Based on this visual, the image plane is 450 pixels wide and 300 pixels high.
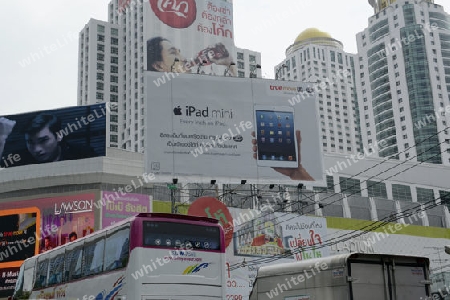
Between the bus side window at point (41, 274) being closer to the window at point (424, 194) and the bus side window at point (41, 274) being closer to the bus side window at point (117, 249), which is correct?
the bus side window at point (117, 249)

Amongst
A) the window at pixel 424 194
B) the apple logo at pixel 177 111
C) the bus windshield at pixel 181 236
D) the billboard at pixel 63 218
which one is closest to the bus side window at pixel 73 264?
the bus windshield at pixel 181 236

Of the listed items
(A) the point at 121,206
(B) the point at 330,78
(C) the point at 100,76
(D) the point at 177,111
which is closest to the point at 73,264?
(D) the point at 177,111

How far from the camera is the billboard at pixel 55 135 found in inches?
1715

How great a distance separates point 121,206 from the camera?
135 feet

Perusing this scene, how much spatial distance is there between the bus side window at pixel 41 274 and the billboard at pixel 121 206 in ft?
62.9

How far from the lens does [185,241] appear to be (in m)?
16.5

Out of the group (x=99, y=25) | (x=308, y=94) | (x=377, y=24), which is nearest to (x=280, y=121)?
(x=308, y=94)

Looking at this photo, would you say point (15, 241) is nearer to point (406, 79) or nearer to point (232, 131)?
point (232, 131)

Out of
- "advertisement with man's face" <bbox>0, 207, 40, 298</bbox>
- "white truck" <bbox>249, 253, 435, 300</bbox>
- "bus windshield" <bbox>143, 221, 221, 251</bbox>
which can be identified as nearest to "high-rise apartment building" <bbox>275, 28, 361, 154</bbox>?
"advertisement with man's face" <bbox>0, 207, 40, 298</bbox>

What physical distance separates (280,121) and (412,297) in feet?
77.5

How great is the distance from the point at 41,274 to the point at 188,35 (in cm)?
9066

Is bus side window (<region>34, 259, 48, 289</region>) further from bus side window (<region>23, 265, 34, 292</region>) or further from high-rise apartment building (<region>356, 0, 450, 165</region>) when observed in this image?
high-rise apartment building (<region>356, 0, 450, 165</region>)

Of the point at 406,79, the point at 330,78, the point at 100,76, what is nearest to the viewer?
the point at 100,76

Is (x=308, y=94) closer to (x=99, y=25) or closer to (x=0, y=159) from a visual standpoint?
(x=0, y=159)
